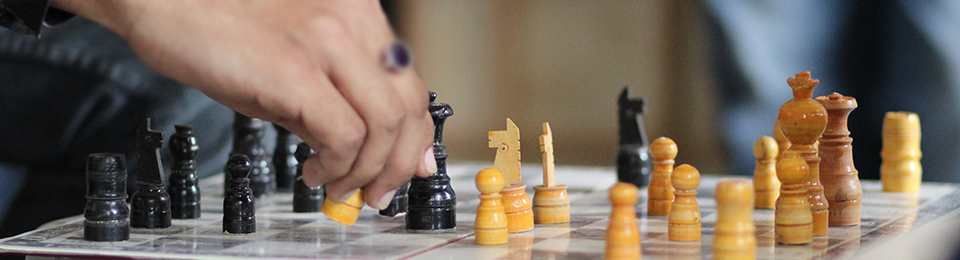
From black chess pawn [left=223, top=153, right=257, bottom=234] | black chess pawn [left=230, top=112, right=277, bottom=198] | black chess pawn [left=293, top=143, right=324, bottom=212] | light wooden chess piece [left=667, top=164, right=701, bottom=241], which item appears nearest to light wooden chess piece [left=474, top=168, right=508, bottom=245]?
light wooden chess piece [left=667, top=164, right=701, bottom=241]

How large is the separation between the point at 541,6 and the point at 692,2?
96 cm

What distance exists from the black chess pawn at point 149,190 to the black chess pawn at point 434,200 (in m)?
0.43

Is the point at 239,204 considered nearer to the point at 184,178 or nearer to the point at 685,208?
the point at 184,178

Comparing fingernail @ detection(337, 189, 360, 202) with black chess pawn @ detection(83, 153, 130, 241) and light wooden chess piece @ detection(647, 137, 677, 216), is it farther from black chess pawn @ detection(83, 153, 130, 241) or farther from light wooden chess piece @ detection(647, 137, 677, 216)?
light wooden chess piece @ detection(647, 137, 677, 216)

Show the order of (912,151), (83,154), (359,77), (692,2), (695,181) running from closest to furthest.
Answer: (359,77) < (695,181) < (912,151) < (83,154) < (692,2)

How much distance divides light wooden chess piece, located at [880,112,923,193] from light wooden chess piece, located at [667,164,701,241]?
898 mm

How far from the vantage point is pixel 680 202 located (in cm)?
129

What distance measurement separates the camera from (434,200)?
1.45 meters

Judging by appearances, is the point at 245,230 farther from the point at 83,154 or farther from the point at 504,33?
the point at 504,33

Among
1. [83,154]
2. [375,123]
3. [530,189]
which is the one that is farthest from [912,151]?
[83,154]

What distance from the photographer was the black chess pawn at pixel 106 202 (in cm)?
136

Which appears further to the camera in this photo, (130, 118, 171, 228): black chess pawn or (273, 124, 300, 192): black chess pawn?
(273, 124, 300, 192): black chess pawn

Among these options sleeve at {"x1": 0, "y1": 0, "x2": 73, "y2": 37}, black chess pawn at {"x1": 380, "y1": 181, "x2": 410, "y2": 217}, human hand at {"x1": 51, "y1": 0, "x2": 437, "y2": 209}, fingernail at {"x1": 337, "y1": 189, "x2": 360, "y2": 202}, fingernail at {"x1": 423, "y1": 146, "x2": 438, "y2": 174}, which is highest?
sleeve at {"x1": 0, "y1": 0, "x2": 73, "y2": 37}

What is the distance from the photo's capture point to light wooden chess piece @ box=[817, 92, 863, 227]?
1444mm
